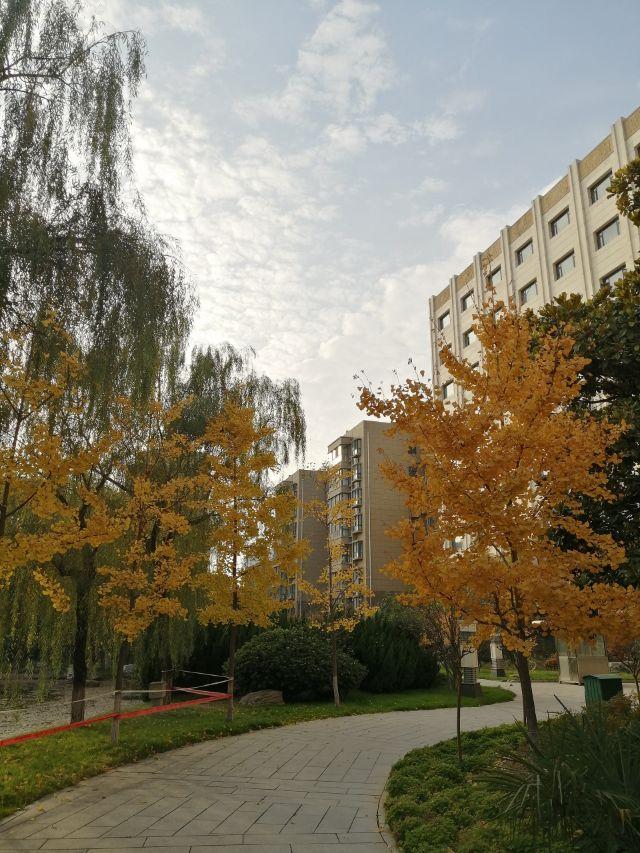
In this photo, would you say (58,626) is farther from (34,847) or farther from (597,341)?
(597,341)

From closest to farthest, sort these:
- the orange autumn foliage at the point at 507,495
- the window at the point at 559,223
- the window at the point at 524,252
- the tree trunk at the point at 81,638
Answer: the orange autumn foliage at the point at 507,495 → the tree trunk at the point at 81,638 → the window at the point at 559,223 → the window at the point at 524,252

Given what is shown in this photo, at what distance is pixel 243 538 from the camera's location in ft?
42.3

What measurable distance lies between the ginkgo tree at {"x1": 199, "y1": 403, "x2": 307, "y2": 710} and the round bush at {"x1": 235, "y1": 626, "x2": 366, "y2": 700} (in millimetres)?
3364

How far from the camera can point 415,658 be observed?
1989 cm

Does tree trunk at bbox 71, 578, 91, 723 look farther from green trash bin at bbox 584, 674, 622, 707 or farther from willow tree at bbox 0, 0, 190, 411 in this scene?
green trash bin at bbox 584, 674, 622, 707

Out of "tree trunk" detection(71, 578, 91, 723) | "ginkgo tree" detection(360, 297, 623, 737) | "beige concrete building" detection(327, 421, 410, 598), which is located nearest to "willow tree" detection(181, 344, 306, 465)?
"tree trunk" detection(71, 578, 91, 723)

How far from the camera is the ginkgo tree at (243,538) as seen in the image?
1285 cm

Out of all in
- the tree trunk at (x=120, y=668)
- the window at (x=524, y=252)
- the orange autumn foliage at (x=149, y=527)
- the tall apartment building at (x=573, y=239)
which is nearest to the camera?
the orange autumn foliage at (x=149, y=527)

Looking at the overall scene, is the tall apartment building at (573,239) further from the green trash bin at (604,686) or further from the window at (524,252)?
the green trash bin at (604,686)

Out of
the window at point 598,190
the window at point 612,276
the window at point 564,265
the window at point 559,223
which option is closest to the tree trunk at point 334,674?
the window at point 612,276

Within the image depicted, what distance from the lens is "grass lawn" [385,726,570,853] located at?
4828 mm

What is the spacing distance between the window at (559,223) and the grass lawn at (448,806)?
3000cm

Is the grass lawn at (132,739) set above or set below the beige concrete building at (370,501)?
below

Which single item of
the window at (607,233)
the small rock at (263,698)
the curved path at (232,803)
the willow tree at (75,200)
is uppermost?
the window at (607,233)
